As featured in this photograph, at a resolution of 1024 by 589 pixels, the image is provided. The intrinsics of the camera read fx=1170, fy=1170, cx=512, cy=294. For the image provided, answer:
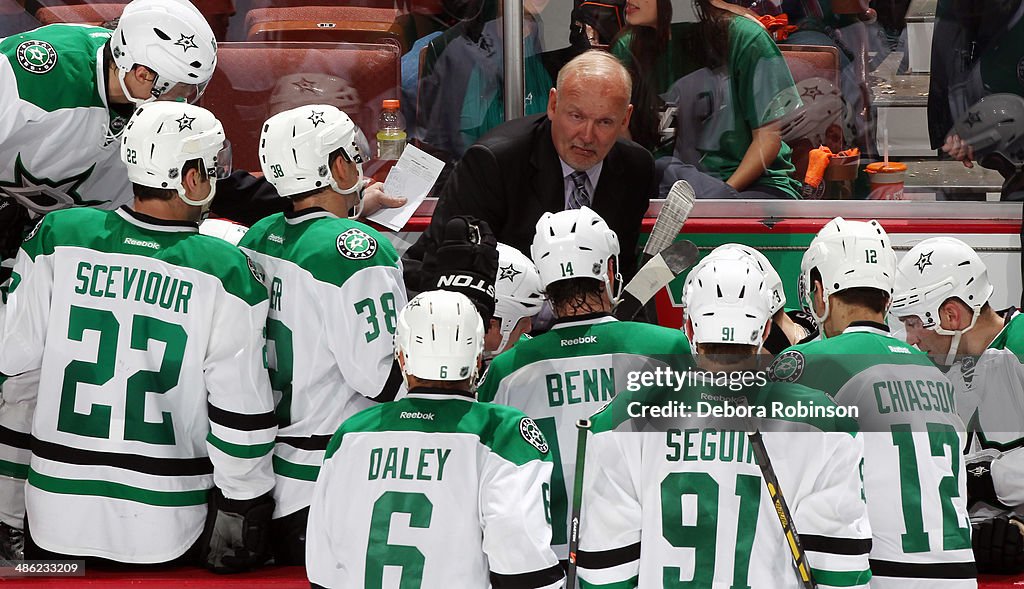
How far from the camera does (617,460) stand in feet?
9.32

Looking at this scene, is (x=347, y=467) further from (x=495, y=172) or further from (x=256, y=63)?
(x=256, y=63)

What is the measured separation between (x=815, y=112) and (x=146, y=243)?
9.46 ft

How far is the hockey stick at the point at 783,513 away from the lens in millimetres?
2723

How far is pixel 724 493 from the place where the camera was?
2803mm

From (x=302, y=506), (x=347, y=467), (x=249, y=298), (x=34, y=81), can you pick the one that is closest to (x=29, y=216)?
(x=34, y=81)

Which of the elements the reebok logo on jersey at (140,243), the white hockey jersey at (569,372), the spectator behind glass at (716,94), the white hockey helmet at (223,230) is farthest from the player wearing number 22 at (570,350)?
the spectator behind glass at (716,94)

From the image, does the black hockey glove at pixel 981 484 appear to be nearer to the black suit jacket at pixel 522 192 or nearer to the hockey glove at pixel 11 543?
the black suit jacket at pixel 522 192

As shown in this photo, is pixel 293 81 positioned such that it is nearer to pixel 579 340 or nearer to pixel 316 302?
pixel 316 302

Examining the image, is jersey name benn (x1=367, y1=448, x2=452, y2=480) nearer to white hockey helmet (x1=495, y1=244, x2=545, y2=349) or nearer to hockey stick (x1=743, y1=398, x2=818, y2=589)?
hockey stick (x1=743, y1=398, x2=818, y2=589)

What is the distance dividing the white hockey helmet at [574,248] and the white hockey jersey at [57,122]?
1.55 metres

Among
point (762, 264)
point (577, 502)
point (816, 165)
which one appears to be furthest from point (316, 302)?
point (816, 165)

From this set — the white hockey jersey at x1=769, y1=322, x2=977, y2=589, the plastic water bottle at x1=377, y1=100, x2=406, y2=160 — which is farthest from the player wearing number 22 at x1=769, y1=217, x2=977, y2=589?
the plastic water bottle at x1=377, y1=100, x2=406, y2=160

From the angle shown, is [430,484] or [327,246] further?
[327,246]

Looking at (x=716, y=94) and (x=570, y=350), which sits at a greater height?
(x=716, y=94)
